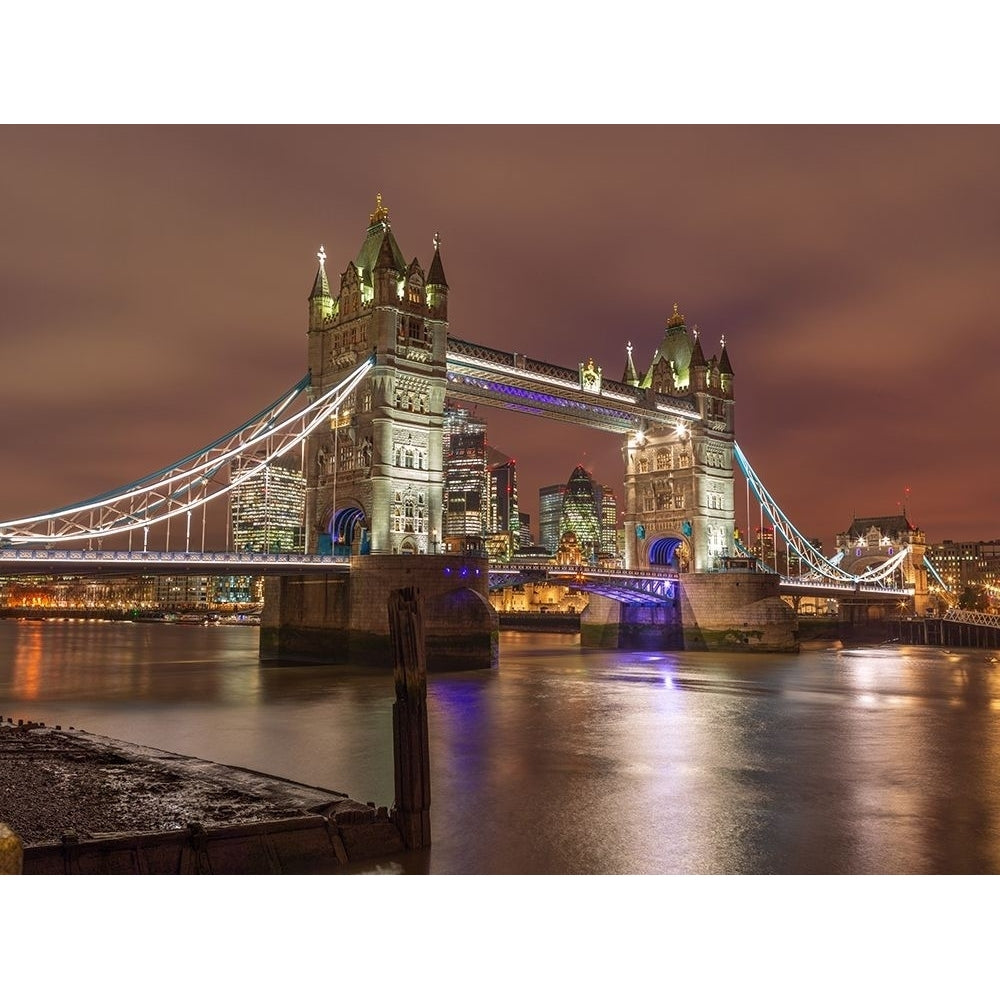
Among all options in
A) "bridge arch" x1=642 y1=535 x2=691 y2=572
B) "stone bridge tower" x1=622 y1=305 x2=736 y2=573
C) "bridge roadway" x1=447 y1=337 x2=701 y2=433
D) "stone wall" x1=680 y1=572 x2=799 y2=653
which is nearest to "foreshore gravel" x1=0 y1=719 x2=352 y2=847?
"bridge roadway" x1=447 y1=337 x2=701 y2=433

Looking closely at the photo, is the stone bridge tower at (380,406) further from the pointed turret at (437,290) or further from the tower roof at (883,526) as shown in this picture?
the tower roof at (883,526)

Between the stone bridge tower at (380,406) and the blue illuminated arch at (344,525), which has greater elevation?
the stone bridge tower at (380,406)

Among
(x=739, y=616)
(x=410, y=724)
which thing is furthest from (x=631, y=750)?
(x=739, y=616)

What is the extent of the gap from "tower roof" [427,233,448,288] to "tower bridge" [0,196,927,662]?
77 millimetres

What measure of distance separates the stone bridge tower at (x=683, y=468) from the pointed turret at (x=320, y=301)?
70.2 feet

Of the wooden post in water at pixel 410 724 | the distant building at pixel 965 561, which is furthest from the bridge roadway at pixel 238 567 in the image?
the distant building at pixel 965 561

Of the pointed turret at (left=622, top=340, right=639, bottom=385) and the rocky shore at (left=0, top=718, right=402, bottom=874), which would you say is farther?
the pointed turret at (left=622, top=340, right=639, bottom=385)

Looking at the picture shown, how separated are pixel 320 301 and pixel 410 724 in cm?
3491

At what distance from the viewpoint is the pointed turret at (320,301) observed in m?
43.6

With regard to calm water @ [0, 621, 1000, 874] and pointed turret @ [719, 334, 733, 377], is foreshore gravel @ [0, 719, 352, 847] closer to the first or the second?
calm water @ [0, 621, 1000, 874]

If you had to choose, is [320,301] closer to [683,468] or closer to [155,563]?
[155,563]

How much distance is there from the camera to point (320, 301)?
43.7 meters

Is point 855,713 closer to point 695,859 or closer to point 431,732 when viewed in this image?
point 431,732

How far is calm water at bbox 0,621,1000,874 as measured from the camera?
12.2 metres
